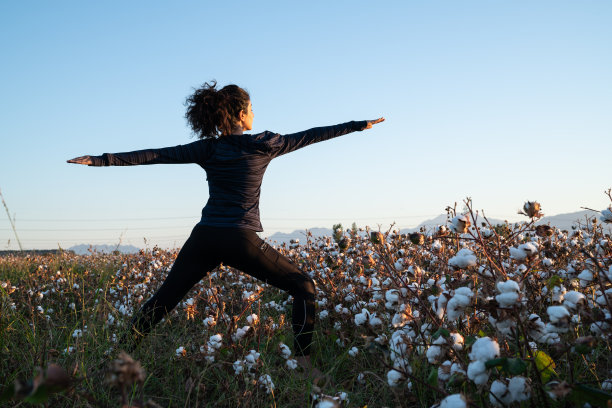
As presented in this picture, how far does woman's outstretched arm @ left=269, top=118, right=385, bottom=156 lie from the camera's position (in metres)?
4.02

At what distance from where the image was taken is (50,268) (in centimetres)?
956

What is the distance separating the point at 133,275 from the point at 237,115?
183 inches

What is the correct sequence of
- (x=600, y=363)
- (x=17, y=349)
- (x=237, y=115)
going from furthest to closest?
1. (x=237, y=115)
2. (x=17, y=349)
3. (x=600, y=363)

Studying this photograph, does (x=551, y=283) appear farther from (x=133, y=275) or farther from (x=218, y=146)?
(x=133, y=275)

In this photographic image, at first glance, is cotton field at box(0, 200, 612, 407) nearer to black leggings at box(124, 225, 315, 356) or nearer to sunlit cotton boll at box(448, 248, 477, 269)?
sunlit cotton boll at box(448, 248, 477, 269)

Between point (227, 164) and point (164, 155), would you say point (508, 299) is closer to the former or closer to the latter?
point (227, 164)

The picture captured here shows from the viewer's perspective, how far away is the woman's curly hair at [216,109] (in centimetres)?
403

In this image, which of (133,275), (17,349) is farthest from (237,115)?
(133,275)

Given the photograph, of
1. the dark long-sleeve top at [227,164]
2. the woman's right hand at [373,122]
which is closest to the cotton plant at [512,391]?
the dark long-sleeve top at [227,164]

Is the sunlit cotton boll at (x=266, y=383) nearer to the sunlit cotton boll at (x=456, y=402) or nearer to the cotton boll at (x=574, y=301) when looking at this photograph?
the sunlit cotton boll at (x=456, y=402)

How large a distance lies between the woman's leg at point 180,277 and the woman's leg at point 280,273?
0.19 metres

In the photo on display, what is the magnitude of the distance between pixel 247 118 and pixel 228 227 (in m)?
1.06

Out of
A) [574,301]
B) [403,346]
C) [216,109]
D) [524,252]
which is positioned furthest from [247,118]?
[574,301]

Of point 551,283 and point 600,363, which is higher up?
point 551,283
